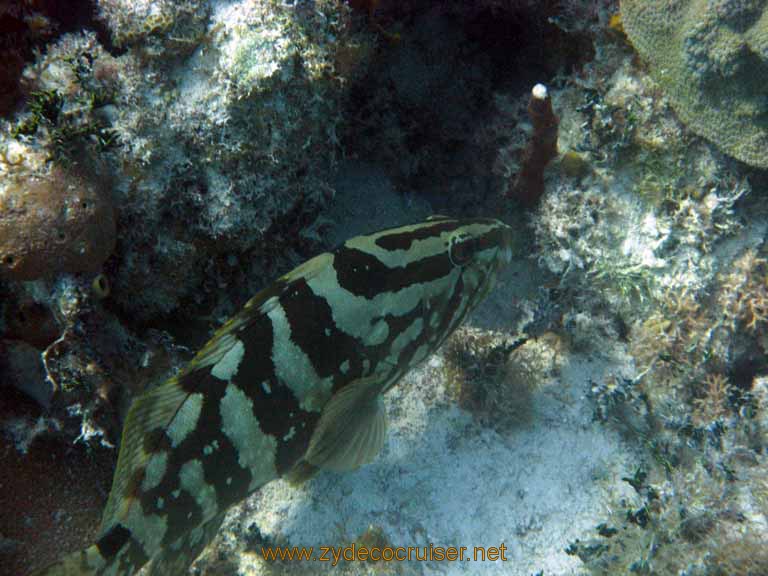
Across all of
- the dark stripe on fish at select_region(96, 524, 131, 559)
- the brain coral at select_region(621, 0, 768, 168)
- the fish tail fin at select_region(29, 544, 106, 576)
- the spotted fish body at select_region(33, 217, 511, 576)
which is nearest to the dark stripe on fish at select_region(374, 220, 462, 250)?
the spotted fish body at select_region(33, 217, 511, 576)

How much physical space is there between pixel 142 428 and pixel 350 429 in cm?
128

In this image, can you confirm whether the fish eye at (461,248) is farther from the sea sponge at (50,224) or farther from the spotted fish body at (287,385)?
the sea sponge at (50,224)

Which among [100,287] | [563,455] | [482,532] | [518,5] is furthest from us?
[518,5]

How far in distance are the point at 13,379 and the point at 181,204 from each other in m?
1.74

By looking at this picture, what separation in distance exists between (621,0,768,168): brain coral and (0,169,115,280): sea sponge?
413cm

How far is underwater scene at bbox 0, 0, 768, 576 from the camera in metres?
2.89

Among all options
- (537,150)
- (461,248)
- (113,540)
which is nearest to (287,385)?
(113,540)

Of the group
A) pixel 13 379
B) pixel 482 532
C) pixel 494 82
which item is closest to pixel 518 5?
pixel 494 82

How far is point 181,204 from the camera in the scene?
3400mm

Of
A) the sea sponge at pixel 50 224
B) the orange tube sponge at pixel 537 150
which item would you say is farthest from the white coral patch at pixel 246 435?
the orange tube sponge at pixel 537 150

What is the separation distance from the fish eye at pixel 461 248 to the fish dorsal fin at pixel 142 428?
190cm

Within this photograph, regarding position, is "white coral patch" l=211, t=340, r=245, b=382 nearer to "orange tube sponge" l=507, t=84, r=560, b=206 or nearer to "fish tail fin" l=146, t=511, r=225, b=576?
"fish tail fin" l=146, t=511, r=225, b=576

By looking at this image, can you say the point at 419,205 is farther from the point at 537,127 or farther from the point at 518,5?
the point at 518,5

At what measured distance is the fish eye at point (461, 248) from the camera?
10.7 feet
